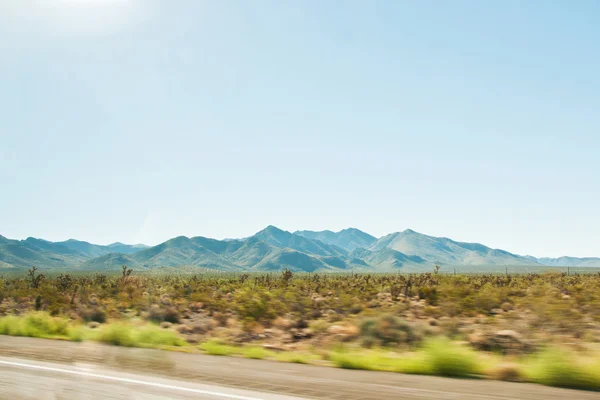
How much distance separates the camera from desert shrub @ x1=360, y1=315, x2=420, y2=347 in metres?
15.0

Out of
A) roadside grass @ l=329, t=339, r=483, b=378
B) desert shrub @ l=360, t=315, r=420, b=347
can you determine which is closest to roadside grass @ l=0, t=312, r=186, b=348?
desert shrub @ l=360, t=315, r=420, b=347

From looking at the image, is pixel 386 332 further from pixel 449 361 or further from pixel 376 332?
pixel 449 361

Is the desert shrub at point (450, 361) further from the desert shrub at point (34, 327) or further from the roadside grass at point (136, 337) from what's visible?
the desert shrub at point (34, 327)

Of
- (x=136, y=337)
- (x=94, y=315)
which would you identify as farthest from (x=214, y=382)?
(x=94, y=315)

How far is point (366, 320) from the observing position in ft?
53.8

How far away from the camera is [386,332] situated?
1548 centimetres

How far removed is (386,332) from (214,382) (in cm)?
866

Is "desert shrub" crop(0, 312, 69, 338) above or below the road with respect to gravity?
below

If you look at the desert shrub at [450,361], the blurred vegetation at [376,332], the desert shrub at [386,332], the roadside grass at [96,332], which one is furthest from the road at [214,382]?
the desert shrub at [386,332]

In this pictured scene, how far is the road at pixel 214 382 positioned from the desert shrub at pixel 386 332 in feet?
18.1

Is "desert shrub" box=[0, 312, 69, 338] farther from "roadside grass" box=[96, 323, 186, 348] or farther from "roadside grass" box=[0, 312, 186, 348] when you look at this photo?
"roadside grass" box=[96, 323, 186, 348]

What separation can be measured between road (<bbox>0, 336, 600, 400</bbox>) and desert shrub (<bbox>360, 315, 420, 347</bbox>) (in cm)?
551

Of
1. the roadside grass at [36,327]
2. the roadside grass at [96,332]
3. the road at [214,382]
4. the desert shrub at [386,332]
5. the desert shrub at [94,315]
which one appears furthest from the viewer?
the desert shrub at [94,315]

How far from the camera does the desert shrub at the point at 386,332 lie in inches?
589
